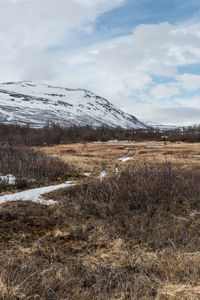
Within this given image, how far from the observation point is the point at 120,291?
3.08 meters

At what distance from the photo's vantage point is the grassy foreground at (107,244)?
3066mm

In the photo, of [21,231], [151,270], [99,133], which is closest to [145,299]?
[151,270]

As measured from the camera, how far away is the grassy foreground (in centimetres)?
307

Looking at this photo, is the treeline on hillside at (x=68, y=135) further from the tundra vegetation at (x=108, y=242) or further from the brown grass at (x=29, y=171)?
the tundra vegetation at (x=108, y=242)

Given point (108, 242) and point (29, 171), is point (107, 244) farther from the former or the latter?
point (29, 171)

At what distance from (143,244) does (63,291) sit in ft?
7.12

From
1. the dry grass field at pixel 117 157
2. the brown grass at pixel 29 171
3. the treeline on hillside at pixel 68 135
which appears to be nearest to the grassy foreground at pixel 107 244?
the brown grass at pixel 29 171

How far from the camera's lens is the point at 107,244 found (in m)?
4.73

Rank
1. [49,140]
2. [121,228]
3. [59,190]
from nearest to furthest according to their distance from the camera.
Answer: [121,228] < [59,190] < [49,140]

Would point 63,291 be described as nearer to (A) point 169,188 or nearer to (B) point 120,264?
(B) point 120,264

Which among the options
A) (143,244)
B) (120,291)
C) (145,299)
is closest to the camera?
(145,299)

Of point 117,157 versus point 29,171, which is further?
point 117,157

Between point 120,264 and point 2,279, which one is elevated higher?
point 2,279

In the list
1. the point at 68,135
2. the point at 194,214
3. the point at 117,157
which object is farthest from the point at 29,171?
the point at 68,135
